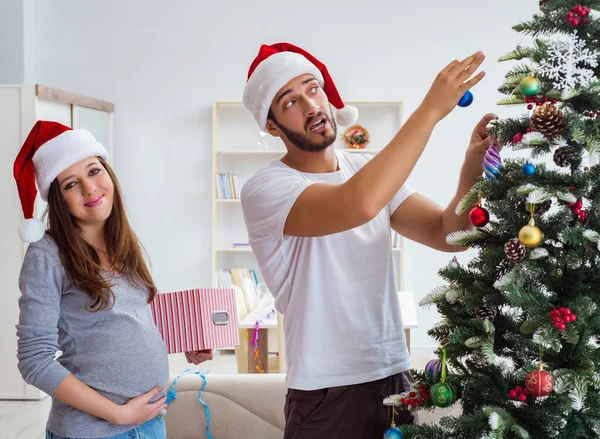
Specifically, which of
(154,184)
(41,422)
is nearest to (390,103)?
(154,184)

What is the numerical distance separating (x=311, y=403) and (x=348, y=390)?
9 centimetres

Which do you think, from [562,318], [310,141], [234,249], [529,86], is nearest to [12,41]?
[234,249]

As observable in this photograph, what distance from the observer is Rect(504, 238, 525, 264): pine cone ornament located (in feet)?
4.11

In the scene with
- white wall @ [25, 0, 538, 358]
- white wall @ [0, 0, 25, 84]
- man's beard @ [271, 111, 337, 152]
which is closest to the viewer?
man's beard @ [271, 111, 337, 152]

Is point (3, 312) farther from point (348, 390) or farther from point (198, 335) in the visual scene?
point (348, 390)

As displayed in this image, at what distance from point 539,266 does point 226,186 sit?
204 inches

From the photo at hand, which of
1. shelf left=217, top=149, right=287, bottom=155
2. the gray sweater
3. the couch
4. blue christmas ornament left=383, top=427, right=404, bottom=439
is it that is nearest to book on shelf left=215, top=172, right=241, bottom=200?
shelf left=217, top=149, right=287, bottom=155

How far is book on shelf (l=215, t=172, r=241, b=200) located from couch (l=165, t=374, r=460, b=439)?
380cm

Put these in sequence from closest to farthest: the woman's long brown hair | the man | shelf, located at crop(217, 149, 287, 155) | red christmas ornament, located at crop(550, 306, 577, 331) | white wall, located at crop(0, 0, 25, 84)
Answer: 1. red christmas ornament, located at crop(550, 306, 577, 331)
2. the man
3. the woman's long brown hair
4. shelf, located at crop(217, 149, 287, 155)
5. white wall, located at crop(0, 0, 25, 84)

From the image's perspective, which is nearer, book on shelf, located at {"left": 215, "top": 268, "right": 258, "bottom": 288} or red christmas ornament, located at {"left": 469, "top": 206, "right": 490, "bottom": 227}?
red christmas ornament, located at {"left": 469, "top": 206, "right": 490, "bottom": 227}

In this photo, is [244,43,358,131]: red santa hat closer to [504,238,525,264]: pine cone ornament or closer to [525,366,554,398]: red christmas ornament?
[504,238,525,264]: pine cone ornament

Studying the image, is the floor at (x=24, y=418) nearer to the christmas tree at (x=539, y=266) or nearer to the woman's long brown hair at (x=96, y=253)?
the woman's long brown hair at (x=96, y=253)

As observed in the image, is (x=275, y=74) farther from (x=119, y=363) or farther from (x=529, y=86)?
(x=119, y=363)

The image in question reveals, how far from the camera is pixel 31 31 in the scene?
648 centimetres
